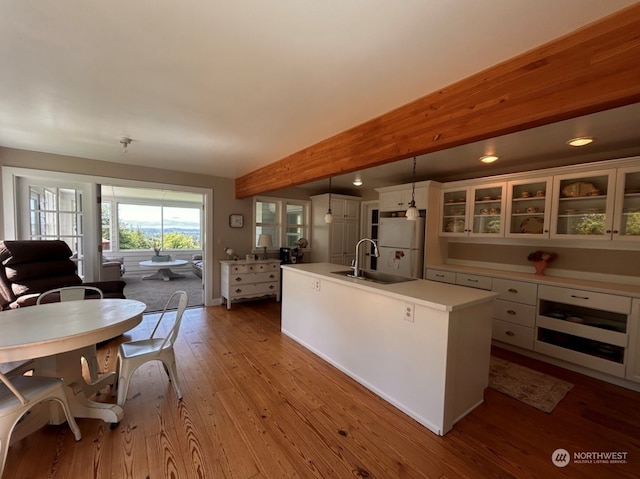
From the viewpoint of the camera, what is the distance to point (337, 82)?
168cm

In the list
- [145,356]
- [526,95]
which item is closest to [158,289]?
[145,356]

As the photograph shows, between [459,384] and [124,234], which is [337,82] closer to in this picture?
[459,384]

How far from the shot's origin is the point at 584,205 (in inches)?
115

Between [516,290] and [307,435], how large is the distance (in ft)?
9.07

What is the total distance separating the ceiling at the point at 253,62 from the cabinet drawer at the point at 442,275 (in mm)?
1755

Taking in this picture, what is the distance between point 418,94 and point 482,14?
663 millimetres

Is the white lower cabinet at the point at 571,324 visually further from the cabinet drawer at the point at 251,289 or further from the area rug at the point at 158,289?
the area rug at the point at 158,289

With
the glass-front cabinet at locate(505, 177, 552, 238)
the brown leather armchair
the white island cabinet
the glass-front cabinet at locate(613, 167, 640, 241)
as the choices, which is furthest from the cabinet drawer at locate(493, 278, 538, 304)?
the brown leather armchair

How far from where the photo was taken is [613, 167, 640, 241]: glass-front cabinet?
102 inches

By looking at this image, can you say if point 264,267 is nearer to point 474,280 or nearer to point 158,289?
point 158,289

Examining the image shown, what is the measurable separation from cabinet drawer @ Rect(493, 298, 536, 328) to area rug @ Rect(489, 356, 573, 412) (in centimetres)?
50

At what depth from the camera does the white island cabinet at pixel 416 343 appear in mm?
1842

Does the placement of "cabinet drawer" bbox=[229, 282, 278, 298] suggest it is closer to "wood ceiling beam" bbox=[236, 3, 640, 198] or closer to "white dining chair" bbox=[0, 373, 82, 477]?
"white dining chair" bbox=[0, 373, 82, 477]

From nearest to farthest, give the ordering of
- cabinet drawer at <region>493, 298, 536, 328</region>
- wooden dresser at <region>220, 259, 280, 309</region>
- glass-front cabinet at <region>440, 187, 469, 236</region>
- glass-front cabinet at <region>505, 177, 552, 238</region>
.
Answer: cabinet drawer at <region>493, 298, 536, 328</region> < glass-front cabinet at <region>505, 177, 552, 238</region> < glass-front cabinet at <region>440, 187, 469, 236</region> < wooden dresser at <region>220, 259, 280, 309</region>
